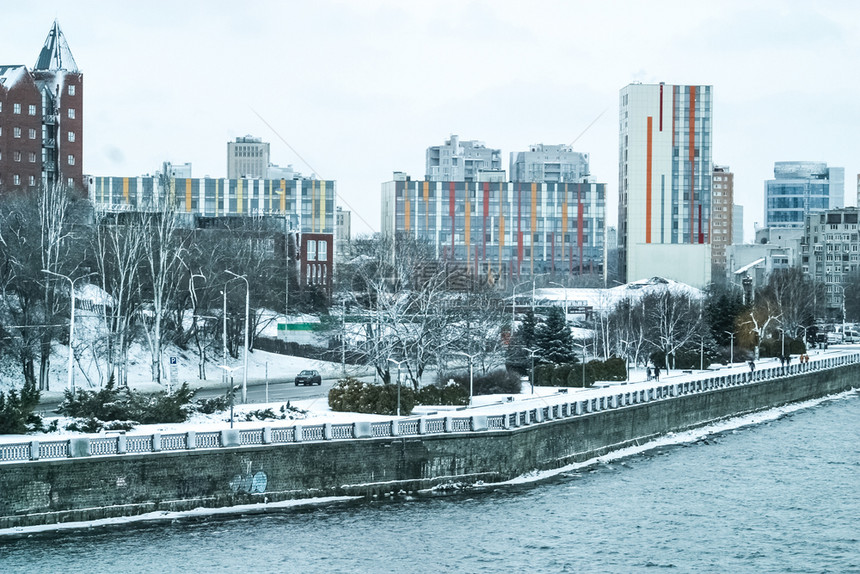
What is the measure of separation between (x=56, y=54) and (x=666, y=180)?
89.6 meters

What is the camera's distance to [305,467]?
43844mm

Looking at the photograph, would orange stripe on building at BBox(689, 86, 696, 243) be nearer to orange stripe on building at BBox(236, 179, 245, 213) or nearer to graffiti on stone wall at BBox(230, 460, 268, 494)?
orange stripe on building at BBox(236, 179, 245, 213)

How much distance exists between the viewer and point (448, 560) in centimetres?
3712

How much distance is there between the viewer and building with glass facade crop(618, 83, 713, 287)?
168750 millimetres

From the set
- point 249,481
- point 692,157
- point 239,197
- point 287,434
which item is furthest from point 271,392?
point 239,197

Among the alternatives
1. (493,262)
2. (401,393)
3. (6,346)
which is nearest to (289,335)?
(6,346)

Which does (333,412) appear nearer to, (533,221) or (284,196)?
(533,221)

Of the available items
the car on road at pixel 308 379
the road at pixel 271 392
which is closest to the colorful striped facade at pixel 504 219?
the road at pixel 271 392

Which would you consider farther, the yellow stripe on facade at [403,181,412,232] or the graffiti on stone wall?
the yellow stripe on facade at [403,181,412,232]

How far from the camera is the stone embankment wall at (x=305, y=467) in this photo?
126ft

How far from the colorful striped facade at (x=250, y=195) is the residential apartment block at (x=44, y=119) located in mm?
73881

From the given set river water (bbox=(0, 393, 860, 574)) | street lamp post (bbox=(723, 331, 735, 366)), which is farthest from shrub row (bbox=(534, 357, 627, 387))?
street lamp post (bbox=(723, 331, 735, 366))

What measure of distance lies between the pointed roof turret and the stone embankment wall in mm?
71711

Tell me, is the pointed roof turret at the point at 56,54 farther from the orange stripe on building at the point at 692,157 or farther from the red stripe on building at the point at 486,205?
the orange stripe on building at the point at 692,157
